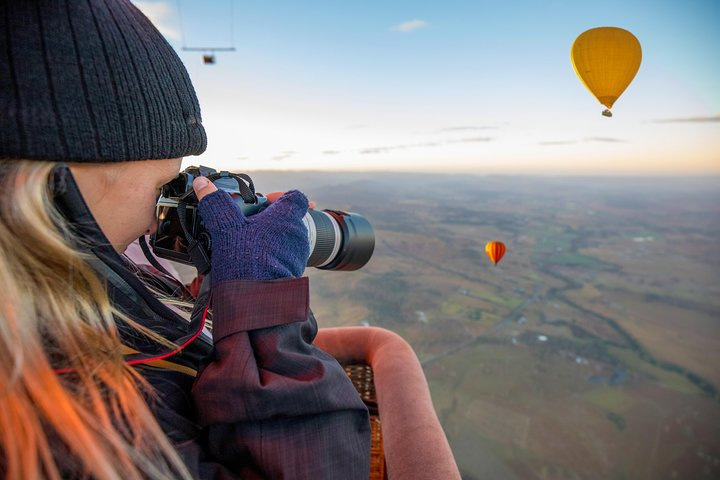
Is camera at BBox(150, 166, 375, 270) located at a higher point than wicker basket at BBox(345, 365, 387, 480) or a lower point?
higher

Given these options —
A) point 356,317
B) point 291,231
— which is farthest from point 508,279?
point 291,231

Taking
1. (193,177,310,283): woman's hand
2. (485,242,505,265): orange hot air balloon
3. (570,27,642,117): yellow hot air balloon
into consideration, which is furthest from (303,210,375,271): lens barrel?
(485,242,505,265): orange hot air balloon

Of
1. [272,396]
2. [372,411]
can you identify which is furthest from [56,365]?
[372,411]

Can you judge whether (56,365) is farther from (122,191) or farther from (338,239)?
(338,239)

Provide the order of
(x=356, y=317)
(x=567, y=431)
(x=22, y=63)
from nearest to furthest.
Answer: (x=22, y=63), (x=567, y=431), (x=356, y=317)

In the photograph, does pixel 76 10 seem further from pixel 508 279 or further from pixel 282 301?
pixel 508 279

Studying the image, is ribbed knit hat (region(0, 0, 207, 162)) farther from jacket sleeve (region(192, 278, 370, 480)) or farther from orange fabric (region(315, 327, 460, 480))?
orange fabric (region(315, 327, 460, 480))
